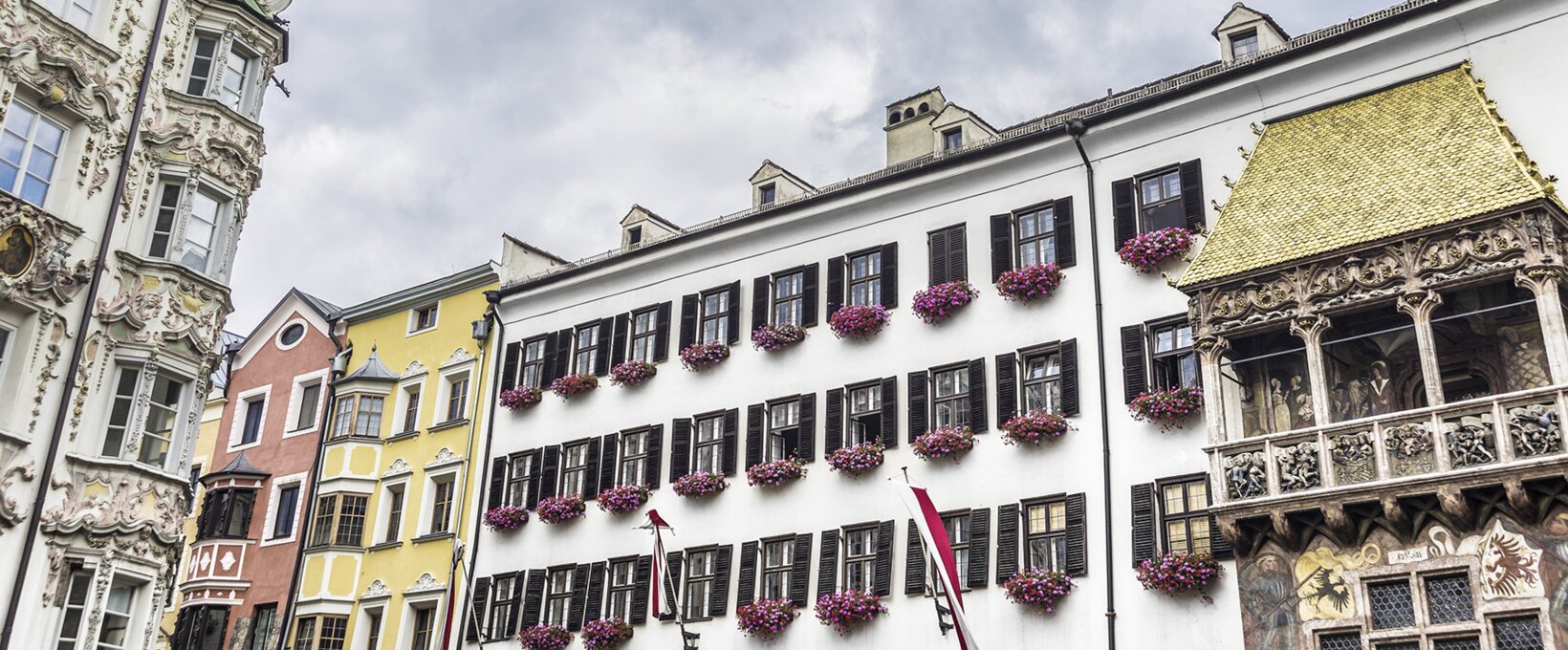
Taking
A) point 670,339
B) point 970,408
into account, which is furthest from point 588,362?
point 970,408

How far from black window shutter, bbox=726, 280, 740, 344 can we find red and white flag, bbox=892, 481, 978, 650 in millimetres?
8814

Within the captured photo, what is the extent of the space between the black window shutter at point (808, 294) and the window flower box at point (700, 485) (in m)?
3.82

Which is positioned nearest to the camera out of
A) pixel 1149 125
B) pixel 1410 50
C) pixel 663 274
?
pixel 1410 50

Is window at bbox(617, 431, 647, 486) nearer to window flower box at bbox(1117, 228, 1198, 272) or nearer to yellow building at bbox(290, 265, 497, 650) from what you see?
yellow building at bbox(290, 265, 497, 650)

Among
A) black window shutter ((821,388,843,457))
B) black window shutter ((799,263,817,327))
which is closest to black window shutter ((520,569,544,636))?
black window shutter ((821,388,843,457))

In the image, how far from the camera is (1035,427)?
2608cm

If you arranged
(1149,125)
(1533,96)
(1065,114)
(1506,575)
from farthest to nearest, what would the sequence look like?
(1065,114) → (1149,125) → (1533,96) → (1506,575)

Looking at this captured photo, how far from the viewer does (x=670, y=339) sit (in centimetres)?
3412

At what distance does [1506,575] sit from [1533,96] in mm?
8238

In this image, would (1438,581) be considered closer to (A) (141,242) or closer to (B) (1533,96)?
(B) (1533,96)

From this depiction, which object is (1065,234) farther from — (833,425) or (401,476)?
(401,476)

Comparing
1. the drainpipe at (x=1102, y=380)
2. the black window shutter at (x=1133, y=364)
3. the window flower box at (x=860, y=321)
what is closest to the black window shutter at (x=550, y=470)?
the window flower box at (x=860, y=321)

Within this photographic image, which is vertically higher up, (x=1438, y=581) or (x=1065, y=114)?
(x=1065, y=114)

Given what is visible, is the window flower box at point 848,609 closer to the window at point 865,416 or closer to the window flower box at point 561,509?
the window at point 865,416
